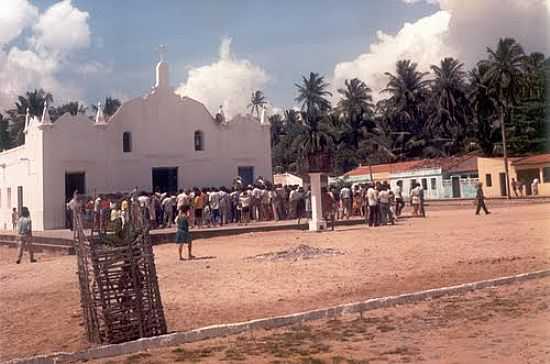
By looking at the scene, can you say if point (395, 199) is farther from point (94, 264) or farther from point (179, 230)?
point (94, 264)

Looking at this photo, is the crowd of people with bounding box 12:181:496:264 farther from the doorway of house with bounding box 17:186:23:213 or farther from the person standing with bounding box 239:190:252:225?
the doorway of house with bounding box 17:186:23:213

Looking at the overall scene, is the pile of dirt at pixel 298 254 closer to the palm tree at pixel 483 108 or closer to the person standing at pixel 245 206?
the person standing at pixel 245 206

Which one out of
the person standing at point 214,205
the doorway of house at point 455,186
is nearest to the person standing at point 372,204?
the person standing at point 214,205

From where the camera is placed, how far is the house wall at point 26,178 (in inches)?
984

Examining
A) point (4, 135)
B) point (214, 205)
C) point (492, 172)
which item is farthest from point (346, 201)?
point (4, 135)

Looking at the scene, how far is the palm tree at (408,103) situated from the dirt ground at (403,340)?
51886mm

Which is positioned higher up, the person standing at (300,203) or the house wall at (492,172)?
the house wall at (492,172)

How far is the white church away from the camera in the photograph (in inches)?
985

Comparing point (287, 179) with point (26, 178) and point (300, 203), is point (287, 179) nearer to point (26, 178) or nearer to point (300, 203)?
point (300, 203)

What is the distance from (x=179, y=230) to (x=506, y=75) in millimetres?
43352

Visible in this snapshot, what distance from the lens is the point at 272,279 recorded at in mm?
10898

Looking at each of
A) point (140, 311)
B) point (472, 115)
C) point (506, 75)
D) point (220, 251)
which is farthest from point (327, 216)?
point (472, 115)

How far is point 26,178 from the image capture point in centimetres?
2664

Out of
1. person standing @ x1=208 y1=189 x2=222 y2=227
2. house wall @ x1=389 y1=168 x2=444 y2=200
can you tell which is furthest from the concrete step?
house wall @ x1=389 y1=168 x2=444 y2=200
